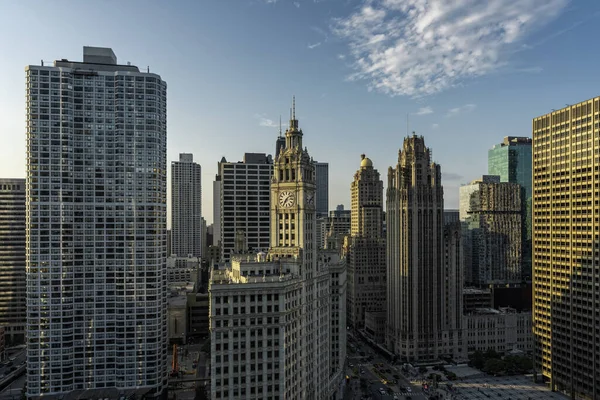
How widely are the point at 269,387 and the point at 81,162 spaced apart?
102m

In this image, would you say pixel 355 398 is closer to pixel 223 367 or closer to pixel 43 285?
pixel 223 367

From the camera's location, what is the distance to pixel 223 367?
108188 mm

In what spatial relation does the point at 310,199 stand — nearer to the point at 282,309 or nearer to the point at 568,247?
the point at 282,309

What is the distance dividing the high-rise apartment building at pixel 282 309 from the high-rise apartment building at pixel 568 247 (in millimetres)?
86614

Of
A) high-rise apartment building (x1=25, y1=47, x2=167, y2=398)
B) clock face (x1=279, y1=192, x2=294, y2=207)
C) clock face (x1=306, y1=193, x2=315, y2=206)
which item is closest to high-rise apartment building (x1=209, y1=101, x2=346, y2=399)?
clock face (x1=306, y1=193, x2=315, y2=206)

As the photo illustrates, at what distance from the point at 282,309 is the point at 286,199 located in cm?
3559

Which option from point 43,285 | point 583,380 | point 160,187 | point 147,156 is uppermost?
point 147,156

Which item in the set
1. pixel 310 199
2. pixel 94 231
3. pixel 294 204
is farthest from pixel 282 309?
pixel 94 231

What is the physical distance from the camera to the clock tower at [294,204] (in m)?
132

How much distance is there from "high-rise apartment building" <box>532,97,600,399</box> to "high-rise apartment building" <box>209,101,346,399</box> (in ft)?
284

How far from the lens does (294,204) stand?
133625mm

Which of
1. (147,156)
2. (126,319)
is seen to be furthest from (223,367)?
(147,156)

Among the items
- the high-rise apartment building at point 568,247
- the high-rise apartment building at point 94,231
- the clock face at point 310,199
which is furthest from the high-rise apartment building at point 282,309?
the high-rise apartment building at point 568,247

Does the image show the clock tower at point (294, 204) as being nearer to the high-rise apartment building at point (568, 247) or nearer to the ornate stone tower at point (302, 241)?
the ornate stone tower at point (302, 241)
